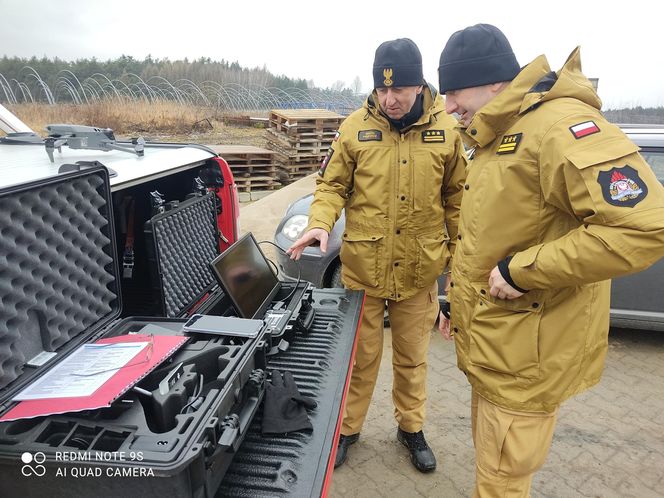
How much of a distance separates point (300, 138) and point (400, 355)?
8590 mm

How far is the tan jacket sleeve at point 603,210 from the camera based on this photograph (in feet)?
4.09

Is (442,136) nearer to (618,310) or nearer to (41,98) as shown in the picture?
(618,310)

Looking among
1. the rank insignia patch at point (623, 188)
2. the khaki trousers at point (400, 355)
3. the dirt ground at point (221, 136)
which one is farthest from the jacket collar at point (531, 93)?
the dirt ground at point (221, 136)

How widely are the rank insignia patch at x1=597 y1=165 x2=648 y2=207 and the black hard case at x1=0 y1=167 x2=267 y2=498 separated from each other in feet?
3.50

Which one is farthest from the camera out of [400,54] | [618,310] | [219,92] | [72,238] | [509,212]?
[219,92]

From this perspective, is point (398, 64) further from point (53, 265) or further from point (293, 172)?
point (293, 172)

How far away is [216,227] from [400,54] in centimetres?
121

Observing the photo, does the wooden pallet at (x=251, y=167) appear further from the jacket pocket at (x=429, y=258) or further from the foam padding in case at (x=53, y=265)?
the foam padding in case at (x=53, y=265)

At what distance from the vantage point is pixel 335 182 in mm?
2406

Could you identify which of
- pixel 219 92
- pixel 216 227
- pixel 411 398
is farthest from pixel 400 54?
pixel 219 92

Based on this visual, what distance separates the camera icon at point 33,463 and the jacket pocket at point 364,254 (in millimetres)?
1658

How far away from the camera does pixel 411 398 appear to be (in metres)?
2.55

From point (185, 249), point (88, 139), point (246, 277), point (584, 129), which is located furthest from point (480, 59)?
point (88, 139)

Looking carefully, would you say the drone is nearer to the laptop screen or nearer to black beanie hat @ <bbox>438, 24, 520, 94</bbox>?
the laptop screen
